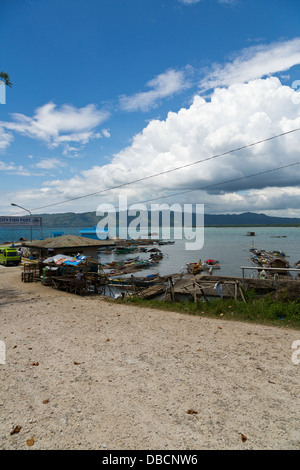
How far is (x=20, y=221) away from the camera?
41281mm

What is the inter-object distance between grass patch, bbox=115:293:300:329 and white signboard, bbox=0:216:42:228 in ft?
109

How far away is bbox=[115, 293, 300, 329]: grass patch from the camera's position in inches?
372

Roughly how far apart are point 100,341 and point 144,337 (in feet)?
4.38

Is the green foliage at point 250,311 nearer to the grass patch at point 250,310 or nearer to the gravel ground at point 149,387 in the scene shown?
the grass patch at point 250,310

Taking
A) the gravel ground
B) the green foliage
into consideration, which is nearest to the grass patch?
the green foliage

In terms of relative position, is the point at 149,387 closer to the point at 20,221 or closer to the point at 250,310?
the point at 250,310

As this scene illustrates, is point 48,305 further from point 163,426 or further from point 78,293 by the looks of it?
point 163,426

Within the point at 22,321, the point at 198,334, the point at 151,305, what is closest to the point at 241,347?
the point at 198,334

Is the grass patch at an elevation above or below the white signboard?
below

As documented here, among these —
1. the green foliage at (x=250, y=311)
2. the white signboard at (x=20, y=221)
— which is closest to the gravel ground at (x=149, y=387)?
the green foliage at (x=250, y=311)

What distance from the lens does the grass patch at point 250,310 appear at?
372 inches

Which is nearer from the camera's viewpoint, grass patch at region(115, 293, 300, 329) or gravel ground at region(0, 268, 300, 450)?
gravel ground at region(0, 268, 300, 450)

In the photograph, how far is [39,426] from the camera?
409 cm

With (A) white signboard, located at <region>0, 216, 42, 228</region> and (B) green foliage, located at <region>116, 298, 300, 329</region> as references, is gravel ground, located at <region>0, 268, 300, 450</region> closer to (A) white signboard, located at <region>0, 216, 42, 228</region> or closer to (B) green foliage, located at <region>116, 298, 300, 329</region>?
(B) green foliage, located at <region>116, 298, 300, 329</region>
